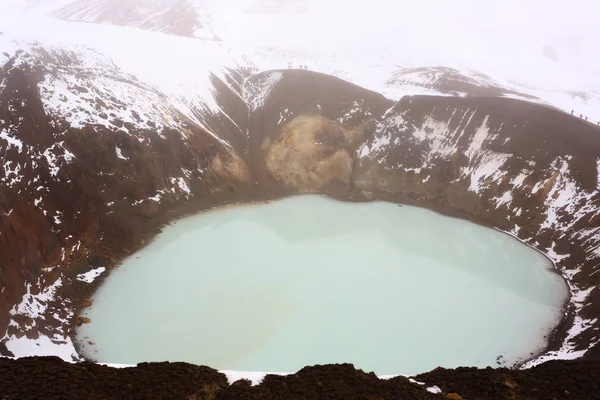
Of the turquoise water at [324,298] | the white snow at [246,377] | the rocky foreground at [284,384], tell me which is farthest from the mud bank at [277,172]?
the white snow at [246,377]

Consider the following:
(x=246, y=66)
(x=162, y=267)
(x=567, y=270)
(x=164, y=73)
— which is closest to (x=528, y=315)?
(x=567, y=270)

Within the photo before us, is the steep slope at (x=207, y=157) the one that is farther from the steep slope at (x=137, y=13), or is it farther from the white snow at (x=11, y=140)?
the steep slope at (x=137, y=13)

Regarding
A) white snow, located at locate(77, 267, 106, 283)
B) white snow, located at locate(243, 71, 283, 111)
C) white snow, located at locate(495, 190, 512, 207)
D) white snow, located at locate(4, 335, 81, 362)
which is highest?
white snow, located at locate(243, 71, 283, 111)

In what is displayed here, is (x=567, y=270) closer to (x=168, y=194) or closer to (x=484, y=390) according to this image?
(x=484, y=390)

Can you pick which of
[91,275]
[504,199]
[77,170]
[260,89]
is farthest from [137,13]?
[504,199]

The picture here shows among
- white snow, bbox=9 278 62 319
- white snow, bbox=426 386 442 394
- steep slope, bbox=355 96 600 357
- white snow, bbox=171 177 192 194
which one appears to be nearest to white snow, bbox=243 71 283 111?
steep slope, bbox=355 96 600 357

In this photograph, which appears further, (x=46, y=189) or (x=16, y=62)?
(x=16, y=62)

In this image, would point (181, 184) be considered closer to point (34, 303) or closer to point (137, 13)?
point (34, 303)

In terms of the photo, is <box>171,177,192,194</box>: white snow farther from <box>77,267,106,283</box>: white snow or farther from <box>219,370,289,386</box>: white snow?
<box>219,370,289,386</box>: white snow
